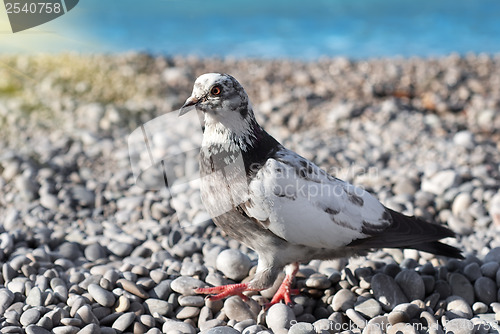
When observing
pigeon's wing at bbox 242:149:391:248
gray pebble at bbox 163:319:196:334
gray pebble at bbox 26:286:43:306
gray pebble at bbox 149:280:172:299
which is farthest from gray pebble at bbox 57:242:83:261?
pigeon's wing at bbox 242:149:391:248

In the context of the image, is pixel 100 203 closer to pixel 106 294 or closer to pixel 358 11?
pixel 106 294

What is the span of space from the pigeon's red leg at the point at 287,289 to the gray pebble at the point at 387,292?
0.52 m

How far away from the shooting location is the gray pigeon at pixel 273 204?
3332 millimetres

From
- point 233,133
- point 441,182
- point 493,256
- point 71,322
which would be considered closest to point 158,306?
point 71,322

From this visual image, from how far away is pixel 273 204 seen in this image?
130 inches

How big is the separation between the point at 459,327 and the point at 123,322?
6.27 feet

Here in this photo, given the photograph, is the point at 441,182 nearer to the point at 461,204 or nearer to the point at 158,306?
the point at 461,204

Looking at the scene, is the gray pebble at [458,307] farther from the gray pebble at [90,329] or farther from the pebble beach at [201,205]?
the gray pebble at [90,329]

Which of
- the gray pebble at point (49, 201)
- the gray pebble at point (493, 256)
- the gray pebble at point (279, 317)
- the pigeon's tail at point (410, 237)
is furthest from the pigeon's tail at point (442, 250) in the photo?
the gray pebble at point (49, 201)

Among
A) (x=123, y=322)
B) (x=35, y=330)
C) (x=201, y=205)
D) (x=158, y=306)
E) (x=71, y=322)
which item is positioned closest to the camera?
(x=35, y=330)

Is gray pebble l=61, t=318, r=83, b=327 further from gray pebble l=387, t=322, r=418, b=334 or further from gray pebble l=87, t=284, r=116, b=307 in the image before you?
gray pebble l=387, t=322, r=418, b=334

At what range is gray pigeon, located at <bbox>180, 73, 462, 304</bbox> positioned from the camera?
3332mm

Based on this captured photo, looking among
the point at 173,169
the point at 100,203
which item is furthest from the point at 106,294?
the point at 173,169

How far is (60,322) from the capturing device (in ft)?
10.5
